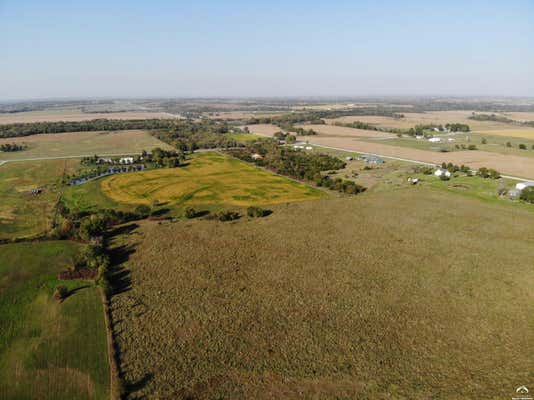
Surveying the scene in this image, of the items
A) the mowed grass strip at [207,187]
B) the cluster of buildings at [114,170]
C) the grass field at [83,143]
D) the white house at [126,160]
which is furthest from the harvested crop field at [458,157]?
the grass field at [83,143]

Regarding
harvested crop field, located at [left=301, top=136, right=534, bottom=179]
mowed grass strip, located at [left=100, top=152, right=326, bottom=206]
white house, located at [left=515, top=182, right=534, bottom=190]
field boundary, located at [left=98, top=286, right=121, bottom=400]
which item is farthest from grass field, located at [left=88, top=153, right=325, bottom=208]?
harvested crop field, located at [left=301, top=136, right=534, bottom=179]

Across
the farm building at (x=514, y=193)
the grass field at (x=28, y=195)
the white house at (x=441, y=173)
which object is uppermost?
the white house at (x=441, y=173)

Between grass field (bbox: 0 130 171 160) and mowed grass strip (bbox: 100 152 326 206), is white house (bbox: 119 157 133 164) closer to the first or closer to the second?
mowed grass strip (bbox: 100 152 326 206)

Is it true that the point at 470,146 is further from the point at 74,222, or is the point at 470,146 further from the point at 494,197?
the point at 74,222

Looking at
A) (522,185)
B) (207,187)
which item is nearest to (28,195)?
(207,187)

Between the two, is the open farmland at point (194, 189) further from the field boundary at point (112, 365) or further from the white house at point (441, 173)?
the white house at point (441, 173)
